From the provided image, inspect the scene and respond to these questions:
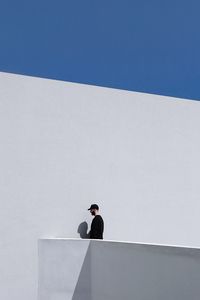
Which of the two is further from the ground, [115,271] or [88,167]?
[88,167]

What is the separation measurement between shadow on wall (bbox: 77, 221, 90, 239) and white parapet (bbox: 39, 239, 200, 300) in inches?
25.8

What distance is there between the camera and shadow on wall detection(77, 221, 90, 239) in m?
7.27

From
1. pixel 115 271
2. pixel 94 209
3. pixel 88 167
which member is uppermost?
pixel 88 167

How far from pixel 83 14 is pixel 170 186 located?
142 inches

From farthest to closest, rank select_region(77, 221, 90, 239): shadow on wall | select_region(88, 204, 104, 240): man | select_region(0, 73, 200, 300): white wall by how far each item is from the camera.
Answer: select_region(77, 221, 90, 239): shadow on wall, select_region(88, 204, 104, 240): man, select_region(0, 73, 200, 300): white wall

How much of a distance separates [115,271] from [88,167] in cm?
220

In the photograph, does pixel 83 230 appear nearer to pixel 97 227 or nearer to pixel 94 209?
pixel 97 227

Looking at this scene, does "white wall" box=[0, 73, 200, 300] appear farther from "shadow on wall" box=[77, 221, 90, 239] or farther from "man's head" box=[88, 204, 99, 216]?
"man's head" box=[88, 204, 99, 216]

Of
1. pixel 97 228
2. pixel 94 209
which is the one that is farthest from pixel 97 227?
pixel 94 209

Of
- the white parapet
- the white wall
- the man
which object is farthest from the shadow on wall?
the white parapet

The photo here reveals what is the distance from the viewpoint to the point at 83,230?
7316mm

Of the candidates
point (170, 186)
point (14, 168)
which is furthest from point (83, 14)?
point (170, 186)

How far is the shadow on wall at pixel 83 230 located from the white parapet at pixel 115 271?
2.15 ft

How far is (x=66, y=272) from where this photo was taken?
6586mm
